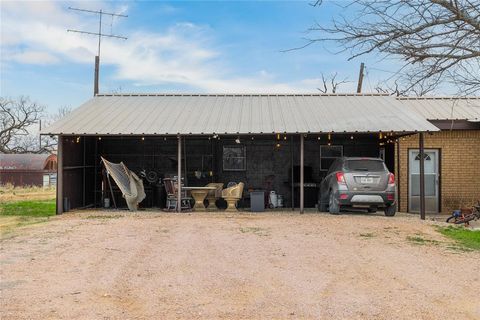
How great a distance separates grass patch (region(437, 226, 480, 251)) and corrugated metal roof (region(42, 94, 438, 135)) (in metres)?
3.50

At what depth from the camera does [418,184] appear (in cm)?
1697

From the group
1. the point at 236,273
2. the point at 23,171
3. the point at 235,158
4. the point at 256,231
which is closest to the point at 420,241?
the point at 256,231

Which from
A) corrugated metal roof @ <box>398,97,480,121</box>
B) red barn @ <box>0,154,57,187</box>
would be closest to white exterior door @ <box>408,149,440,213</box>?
corrugated metal roof @ <box>398,97,480,121</box>

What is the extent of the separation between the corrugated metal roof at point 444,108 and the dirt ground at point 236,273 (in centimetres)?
705

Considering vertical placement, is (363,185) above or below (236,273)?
above

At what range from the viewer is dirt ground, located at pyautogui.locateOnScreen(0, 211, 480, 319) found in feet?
17.3

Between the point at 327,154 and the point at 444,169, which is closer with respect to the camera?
the point at 444,169

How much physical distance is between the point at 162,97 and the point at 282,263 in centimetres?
1311

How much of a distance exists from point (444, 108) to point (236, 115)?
25.9 ft

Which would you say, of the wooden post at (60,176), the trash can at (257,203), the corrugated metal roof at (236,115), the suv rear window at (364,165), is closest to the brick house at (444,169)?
the corrugated metal roof at (236,115)

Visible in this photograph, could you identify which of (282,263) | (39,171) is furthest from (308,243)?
(39,171)

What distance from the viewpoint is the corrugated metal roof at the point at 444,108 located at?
1730cm

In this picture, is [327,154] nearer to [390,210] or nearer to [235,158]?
[235,158]

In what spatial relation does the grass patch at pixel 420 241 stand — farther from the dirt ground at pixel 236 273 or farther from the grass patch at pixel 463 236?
the grass patch at pixel 463 236
